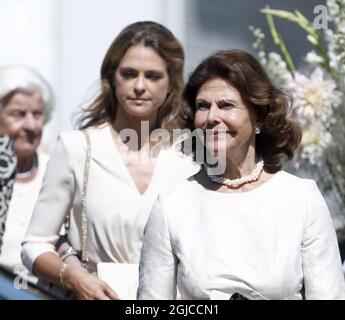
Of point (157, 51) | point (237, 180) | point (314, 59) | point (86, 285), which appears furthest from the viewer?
point (314, 59)

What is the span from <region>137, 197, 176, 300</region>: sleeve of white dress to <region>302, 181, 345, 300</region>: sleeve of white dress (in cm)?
38

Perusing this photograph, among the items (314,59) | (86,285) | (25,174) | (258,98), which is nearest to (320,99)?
(314,59)

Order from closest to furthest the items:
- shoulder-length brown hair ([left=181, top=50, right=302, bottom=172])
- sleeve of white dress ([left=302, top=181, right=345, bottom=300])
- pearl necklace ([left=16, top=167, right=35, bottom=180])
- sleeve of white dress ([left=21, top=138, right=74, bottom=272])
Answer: sleeve of white dress ([left=302, top=181, right=345, bottom=300]) < shoulder-length brown hair ([left=181, top=50, right=302, bottom=172]) < sleeve of white dress ([left=21, top=138, right=74, bottom=272]) < pearl necklace ([left=16, top=167, right=35, bottom=180])

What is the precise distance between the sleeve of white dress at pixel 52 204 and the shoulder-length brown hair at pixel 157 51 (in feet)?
0.78

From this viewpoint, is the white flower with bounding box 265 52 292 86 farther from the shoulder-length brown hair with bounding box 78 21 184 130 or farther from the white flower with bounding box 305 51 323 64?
the shoulder-length brown hair with bounding box 78 21 184 130

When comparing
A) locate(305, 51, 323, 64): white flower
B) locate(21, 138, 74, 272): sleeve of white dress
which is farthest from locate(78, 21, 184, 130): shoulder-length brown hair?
locate(305, 51, 323, 64): white flower

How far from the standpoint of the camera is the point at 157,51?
152 inches

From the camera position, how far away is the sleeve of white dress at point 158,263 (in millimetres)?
2965

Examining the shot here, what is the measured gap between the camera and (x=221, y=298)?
292cm

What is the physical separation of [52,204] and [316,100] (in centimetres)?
106

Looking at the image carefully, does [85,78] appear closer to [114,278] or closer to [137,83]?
[137,83]

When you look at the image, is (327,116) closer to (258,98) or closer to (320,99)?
(320,99)

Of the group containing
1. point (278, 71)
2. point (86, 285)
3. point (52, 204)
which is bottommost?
point (86, 285)

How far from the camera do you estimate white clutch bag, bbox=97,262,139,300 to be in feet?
11.5
